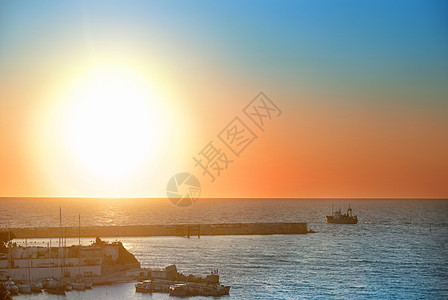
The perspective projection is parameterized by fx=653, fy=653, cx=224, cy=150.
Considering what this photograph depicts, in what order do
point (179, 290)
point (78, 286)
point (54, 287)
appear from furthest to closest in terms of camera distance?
point (78, 286) < point (54, 287) < point (179, 290)

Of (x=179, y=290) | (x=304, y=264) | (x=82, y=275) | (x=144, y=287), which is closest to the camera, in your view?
(x=179, y=290)

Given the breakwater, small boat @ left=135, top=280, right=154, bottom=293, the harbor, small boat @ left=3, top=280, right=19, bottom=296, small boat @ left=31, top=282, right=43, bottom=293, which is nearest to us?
small boat @ left=3, top=280, right=19, bottom=296

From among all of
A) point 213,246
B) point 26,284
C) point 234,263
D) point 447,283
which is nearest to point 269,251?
point 213,246

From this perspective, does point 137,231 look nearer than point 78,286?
No

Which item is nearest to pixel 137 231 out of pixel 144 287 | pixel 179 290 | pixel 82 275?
pixel 82 275

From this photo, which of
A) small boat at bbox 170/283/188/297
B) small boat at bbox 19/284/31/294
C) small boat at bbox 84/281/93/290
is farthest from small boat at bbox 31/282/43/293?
small boat at bbox 170/283/188/297

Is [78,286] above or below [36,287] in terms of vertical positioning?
below

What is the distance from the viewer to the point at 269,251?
5605 inches

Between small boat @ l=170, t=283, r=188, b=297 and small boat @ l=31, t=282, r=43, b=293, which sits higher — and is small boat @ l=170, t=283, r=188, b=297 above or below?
below

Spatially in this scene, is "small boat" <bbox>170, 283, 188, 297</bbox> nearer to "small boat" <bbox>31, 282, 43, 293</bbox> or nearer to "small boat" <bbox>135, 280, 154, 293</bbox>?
"small boat" <bbox>135, 280, 154, 293</bbox>

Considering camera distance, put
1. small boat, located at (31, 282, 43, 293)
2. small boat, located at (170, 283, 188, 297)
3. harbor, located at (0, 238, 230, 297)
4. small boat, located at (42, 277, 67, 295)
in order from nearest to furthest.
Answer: small boat, located at (170, 283, 188, 297)
small boat, located at (31, 282, 43, 293)
small boat, located at (42, 277, 67, 295)
harbor, located at (0, 238, 230, 297)

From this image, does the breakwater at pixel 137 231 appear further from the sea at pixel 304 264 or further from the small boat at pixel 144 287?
the small boat at pixel 144 287

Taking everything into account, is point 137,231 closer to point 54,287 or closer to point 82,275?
point 82,275

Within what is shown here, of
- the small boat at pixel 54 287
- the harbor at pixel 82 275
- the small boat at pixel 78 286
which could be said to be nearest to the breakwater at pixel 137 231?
the harbor at pixel 82 275
